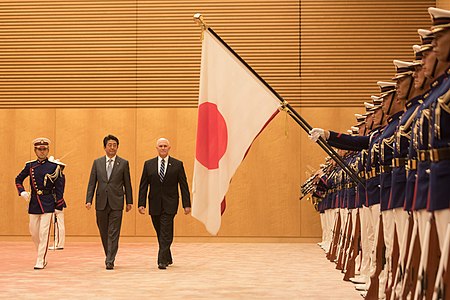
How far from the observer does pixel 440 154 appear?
399cm

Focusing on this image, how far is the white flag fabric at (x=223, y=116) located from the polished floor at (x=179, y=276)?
104cm

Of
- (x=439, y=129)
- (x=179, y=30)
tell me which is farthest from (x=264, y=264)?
(x=179, y=30)

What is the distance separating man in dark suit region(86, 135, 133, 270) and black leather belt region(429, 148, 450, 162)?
19.0 ft

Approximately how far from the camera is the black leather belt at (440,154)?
13.0 feet

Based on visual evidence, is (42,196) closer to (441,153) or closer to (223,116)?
(223,116)

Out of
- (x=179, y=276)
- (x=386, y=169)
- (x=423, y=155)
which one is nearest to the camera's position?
(x=423, y=155)

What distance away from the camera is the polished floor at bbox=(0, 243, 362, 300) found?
6793 mm

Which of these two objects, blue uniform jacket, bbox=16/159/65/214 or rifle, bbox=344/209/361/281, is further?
blue uniform jacket, bbox=16/159/65/214

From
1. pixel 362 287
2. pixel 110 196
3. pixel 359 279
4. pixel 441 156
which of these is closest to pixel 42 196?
pixel 110 196

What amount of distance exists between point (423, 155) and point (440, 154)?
0.28 metres

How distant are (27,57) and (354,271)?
10586 millimetres

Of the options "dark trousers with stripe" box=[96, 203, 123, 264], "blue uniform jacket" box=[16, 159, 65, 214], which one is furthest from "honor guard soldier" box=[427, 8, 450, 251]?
"blue uniform jacket" box=[16, 159, 65, 214]

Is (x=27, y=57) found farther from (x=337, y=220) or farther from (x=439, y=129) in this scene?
(x=439, y=129)

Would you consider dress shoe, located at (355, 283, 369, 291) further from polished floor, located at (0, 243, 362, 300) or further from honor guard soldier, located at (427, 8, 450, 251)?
honor guard soldier, located at (427, 8, 450, 251)
